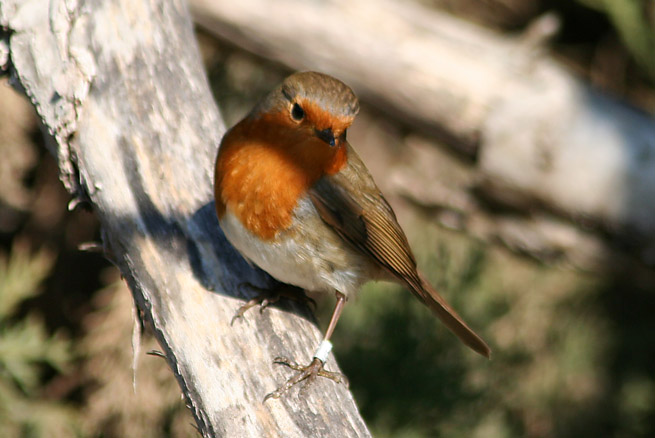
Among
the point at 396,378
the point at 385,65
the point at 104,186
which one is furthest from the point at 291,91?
the point at 385,65

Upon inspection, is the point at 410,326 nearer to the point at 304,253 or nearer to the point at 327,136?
the point at 304,253

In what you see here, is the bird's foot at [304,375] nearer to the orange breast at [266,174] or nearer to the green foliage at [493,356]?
the orange breast at [266,174]

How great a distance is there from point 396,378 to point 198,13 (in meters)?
2.28

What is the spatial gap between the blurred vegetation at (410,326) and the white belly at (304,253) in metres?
1.15

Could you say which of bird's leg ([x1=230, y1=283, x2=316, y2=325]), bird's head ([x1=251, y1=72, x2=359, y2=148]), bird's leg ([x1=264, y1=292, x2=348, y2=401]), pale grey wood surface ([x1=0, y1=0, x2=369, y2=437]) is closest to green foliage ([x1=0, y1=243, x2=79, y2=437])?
pale grey wood surface ([x1=0, y1=0, x2=369, y2=437])

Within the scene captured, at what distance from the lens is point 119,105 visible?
240 cm

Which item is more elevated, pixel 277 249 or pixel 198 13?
pixel 277 249

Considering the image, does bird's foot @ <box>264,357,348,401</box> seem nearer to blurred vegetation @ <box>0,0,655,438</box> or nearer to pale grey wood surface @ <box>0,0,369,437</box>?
pale grey wood surface @ <box>0,0,369,437</box>

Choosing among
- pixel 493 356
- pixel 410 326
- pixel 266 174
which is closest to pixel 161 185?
pixel 266 174

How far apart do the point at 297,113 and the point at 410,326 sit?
1700 millimetres

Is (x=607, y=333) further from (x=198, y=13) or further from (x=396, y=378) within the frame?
(x=198, y=13)

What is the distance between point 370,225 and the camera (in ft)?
8.07

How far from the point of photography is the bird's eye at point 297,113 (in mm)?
2240

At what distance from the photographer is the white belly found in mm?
2225
